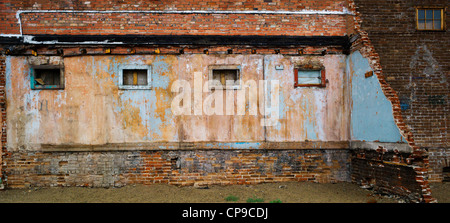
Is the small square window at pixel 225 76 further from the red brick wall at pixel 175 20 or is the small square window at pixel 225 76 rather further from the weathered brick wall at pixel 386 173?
the weathered brick wall at pixel 386 173

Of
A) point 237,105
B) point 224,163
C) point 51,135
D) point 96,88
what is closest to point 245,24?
point 237,105

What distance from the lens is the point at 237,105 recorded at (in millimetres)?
7574

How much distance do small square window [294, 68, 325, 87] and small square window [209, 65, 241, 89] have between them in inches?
67.3

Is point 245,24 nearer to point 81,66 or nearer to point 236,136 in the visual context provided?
point 236,136

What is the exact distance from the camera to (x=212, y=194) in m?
6.93

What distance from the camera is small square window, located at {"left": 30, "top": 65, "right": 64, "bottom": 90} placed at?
7309mm

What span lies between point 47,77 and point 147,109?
285cm

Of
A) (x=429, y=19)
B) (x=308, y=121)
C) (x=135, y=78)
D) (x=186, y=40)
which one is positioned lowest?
(x=308, y=121)

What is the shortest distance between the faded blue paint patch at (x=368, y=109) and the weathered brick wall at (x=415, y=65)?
1.27 meters

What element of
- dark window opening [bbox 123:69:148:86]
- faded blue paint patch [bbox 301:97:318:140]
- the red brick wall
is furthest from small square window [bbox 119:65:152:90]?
faded blue paint patch [bbox 301:97:318:140]

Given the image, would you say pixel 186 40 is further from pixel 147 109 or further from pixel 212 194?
pixel 212 194

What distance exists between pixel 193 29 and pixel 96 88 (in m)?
3.05

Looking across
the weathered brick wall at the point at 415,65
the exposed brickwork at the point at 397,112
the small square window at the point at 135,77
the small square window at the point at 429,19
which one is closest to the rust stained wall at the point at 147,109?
the small square window at the point at 135,77

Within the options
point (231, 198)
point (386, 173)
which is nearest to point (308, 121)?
point (386, 173)
